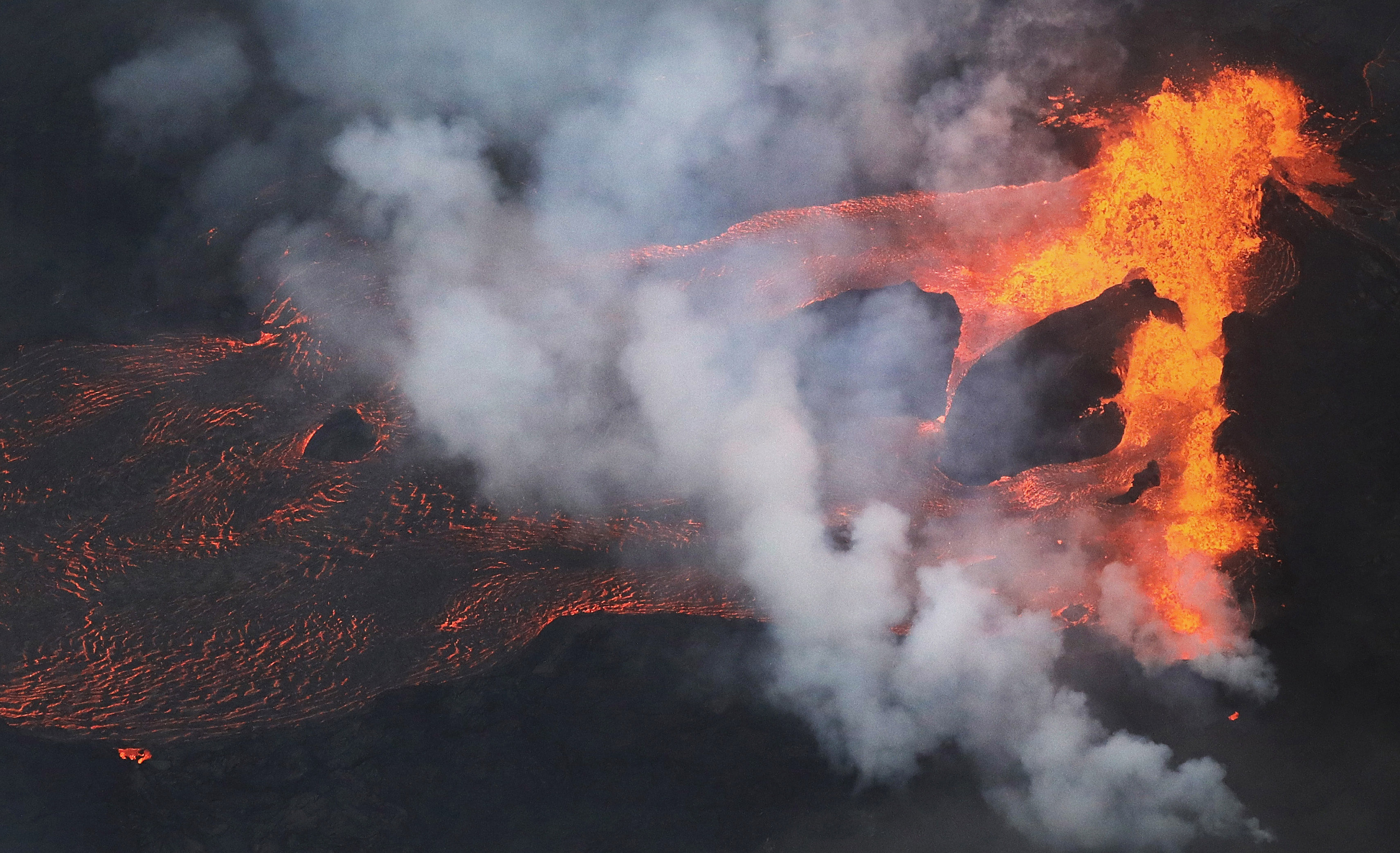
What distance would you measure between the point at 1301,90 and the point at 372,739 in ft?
15.7

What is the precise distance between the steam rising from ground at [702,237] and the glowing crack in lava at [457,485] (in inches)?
5.8

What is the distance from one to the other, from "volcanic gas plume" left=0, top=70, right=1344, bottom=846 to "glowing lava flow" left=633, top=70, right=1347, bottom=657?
0.01 meters

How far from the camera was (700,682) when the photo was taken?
3041mm

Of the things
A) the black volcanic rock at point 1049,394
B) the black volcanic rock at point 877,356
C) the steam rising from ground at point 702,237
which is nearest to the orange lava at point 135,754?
the steam rising from ground at point 702,237

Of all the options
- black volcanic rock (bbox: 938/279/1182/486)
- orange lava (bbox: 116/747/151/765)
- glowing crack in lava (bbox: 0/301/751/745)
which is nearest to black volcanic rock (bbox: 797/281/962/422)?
black volcanic rock (bbox: 938/279/1182/486)

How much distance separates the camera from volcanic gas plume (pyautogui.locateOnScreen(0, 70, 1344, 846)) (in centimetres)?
296

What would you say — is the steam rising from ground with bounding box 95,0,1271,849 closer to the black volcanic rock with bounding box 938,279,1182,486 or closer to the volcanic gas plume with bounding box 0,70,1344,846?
the volcanic gas plume with bounding box 0,70,1344,846

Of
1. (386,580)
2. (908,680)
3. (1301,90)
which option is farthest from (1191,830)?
(386,580)

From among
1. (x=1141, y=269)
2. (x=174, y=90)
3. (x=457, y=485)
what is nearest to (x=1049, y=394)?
(x=1141, y=269)

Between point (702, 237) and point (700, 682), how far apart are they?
184 cm

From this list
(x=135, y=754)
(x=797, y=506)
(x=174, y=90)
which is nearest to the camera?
(x=135, y=754)

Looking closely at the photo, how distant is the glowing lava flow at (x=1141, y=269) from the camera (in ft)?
10.4

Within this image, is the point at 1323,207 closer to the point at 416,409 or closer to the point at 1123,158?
the point at 1123,158

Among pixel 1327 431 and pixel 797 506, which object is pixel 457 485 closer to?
pixel 797 506
